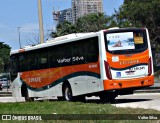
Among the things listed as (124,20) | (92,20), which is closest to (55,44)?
(124,20)

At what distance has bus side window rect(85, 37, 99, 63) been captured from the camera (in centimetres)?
1856

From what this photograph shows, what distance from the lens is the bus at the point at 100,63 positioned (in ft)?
60.0

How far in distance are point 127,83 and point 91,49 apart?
218 cm

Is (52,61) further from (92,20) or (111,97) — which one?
(92,20)

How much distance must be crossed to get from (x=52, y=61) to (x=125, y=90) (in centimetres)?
460

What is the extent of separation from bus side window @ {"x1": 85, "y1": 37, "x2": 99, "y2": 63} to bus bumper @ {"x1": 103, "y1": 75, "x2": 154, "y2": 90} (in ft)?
4.03

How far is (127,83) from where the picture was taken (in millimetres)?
18500

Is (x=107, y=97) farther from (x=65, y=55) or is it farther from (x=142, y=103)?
(x=65, y=55)

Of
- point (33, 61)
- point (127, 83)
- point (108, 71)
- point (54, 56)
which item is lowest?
point (127, 83)

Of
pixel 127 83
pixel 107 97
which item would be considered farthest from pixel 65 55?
pixel 127 83

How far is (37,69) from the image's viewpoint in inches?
922

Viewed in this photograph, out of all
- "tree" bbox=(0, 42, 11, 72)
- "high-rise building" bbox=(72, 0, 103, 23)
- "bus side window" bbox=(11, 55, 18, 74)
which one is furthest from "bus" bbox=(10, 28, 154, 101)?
"tree" bbox=(0, 42, 11, 72)

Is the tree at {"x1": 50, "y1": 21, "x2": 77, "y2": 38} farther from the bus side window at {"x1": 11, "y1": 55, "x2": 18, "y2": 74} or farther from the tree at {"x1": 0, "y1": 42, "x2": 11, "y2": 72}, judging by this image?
the tree at {"x1": 0, "y1": 42, "x2": 11, "y2": 72}

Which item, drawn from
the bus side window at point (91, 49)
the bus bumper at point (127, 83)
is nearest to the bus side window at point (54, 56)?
the bus side window at point (91, 49)
